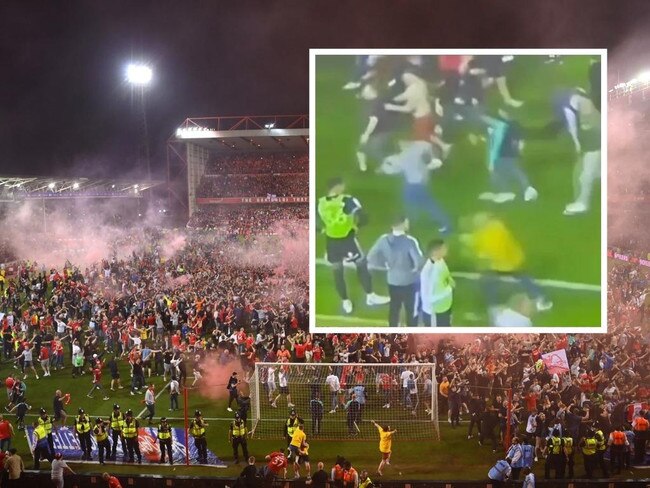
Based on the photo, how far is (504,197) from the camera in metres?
3.75

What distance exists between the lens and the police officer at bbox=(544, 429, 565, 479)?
1008cm

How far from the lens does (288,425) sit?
10.9m

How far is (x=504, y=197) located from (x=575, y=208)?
0.47 metres

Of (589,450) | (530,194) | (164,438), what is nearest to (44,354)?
(164,438)

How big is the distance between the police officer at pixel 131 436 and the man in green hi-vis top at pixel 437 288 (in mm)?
9132

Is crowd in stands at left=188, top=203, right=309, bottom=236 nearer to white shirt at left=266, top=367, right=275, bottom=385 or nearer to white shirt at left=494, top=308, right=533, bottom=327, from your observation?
white shirt at left=266, top=367, right=275, bottom=385

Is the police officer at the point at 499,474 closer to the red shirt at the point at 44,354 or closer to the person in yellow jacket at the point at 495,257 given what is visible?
the person in yellow jacket at the point at 495,257

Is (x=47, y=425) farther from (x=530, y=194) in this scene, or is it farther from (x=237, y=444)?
(x=530, y=194)

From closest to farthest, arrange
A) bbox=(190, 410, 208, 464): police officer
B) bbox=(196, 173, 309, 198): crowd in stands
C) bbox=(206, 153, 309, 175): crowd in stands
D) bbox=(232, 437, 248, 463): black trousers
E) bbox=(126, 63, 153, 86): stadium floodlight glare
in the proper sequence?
1. bbox=(190, 410, 208, 464): police officer
2. bbox=(232, 437, 248, 463): black trousers
3. bbox=(126, 63, 153, 86): stadium floodlight glare
4. bbox=(196, 173, 309, 198): crowd in stands
5. bbox=(206, 153, 309, 175): crowd in stands


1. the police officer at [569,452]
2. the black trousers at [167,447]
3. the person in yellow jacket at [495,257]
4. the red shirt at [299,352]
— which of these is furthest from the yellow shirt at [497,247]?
the red shirt at [299,352]

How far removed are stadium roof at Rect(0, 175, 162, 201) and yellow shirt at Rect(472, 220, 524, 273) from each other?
116 feet

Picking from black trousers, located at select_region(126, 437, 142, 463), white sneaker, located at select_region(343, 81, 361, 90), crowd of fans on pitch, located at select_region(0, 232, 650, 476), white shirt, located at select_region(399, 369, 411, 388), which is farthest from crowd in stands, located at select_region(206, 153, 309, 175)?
white sneaker, located at select_region(343, 81, 361, 90)

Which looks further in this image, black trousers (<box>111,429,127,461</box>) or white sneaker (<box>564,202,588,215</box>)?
black trousers (<box>111,429,127,461</box>)

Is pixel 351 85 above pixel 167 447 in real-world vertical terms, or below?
above
